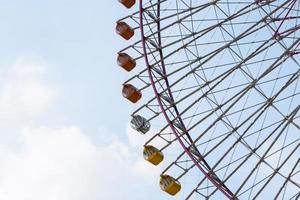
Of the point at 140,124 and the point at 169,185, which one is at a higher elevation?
the point at 140,124

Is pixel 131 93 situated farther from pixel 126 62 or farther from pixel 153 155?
pixel 153 155

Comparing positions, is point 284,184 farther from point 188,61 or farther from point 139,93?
point 139,93

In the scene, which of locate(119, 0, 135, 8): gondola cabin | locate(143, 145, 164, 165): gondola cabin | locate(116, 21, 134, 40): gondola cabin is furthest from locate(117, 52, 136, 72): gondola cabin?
locate(143, 145, 164, 165): gondola cabin

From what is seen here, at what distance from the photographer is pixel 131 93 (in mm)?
25438

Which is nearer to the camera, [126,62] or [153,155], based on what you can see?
[153,155]

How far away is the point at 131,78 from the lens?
2558 centimetres

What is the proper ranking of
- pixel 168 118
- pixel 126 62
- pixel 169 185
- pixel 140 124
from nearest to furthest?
pixel 168 118, pixel 169 185, pixel 140 124, pixel 126 62

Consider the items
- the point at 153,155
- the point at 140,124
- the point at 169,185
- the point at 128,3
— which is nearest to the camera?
the point at 169,185

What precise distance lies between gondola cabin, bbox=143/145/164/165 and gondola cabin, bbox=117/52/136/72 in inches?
134

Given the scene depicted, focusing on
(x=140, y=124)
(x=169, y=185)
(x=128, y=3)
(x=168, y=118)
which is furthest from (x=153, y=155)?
(x=128, y=3)

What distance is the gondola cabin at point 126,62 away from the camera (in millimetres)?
25875

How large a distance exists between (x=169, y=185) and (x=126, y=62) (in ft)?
17.3

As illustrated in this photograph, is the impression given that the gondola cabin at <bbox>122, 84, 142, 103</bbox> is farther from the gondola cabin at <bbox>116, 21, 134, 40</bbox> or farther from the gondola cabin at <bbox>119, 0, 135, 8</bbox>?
the gondola cabin at <bbox>119, 0, 135, 8</bbox>

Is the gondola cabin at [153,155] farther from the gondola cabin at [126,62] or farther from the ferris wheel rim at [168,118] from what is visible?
the gondola cabin at [126,62]
